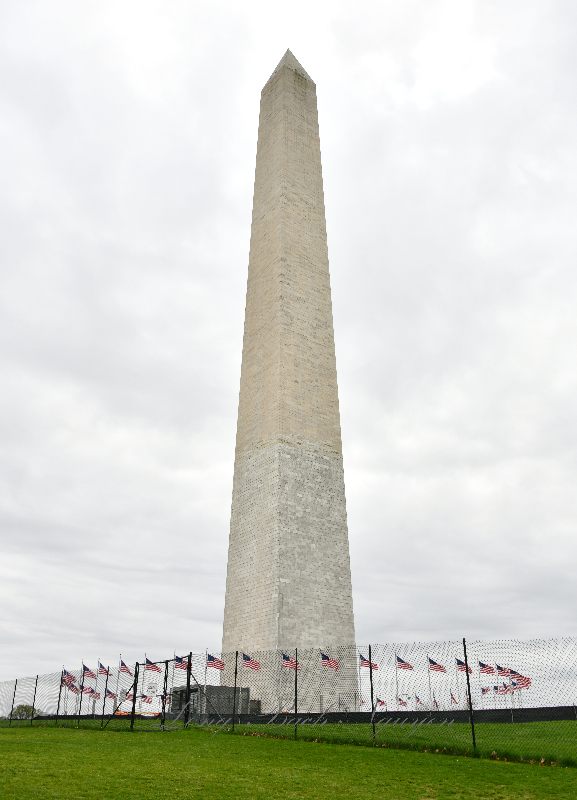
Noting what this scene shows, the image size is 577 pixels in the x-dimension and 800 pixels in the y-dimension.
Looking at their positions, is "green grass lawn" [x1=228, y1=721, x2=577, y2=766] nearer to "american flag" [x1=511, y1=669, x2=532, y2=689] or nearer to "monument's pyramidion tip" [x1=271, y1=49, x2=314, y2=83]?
"american flag" [x1=511, y1=669, x2=532, y2=689]

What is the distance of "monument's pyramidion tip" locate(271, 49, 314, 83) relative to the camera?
48438mm

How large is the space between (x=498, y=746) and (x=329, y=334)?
25391mm

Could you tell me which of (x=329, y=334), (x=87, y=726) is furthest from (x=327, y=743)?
(x=329, y=334)

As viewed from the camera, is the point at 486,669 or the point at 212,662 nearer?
the point at 486,669

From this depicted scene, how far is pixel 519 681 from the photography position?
21.3 meters

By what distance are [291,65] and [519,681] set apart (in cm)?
4186

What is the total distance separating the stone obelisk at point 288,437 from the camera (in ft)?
109

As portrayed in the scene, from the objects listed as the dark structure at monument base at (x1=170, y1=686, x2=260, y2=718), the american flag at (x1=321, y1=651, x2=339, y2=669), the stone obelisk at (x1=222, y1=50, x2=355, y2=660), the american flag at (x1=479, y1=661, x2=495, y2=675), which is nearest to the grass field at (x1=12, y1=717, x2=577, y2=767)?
the american flag at (x1=479, y1=661, x2=495, y2=675)

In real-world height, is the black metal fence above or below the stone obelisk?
below

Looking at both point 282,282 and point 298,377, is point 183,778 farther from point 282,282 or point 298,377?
point 282,282

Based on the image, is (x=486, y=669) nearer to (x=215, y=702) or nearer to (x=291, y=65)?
(x=215, y=702)

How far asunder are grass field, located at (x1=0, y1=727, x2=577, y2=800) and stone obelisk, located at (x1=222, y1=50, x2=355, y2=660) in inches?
502

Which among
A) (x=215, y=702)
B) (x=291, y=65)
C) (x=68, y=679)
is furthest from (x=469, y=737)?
(x=291, y=65)

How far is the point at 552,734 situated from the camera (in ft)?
67.6
